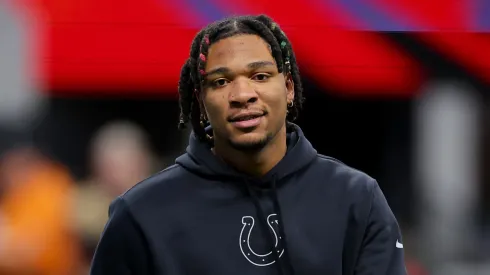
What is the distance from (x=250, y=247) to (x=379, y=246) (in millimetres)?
287

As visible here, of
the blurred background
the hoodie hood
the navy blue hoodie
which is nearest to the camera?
the navy blue hoodie

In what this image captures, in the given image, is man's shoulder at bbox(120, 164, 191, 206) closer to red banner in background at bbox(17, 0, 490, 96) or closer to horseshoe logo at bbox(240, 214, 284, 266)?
horseshoe logo at bbox(240, 214, 284, 266)

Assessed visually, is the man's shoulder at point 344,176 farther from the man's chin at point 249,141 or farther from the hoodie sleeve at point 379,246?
the man's chin at point 249,141

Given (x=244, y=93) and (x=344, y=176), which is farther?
(x=344, y=176)

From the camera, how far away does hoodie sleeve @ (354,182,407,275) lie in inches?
101

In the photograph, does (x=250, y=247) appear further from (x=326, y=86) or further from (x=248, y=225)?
(x=326, y=86)

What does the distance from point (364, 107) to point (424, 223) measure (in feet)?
2.23

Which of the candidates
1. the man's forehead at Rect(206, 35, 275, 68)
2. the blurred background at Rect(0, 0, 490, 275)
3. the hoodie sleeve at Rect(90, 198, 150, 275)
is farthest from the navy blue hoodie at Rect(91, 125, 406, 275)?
the blurred background at Rect(0, 0, 490, 275)

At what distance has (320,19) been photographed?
18.7 ft

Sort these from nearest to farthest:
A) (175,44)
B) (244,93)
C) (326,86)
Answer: (244,93)
(175,44)
(326,86)

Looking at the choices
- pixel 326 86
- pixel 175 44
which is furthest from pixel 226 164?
pixel 326 86

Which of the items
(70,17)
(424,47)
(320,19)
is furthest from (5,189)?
(424,47)

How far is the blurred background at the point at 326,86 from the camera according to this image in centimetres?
559

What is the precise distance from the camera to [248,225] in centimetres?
259
